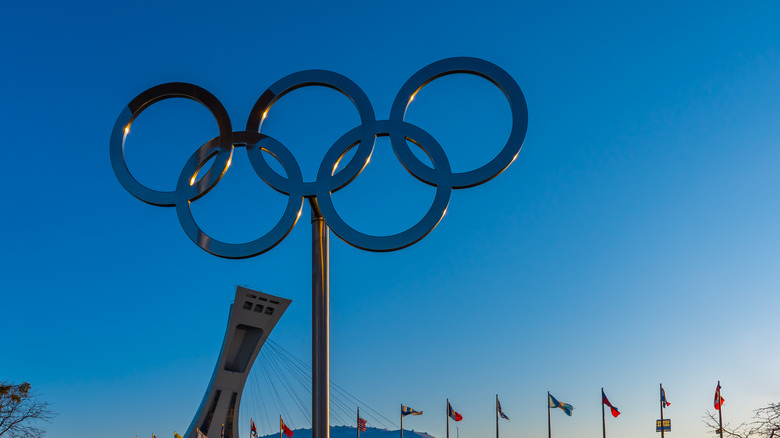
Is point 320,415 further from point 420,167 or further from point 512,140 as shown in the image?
point 512,140

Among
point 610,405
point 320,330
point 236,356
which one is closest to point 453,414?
point 610,405

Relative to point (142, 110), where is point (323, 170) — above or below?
below

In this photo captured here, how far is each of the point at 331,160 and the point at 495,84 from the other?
3.82 meters

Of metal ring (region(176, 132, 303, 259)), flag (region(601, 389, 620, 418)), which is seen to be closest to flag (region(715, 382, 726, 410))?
flag (region(601, 389, 620, 418))

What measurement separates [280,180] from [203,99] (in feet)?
8.71

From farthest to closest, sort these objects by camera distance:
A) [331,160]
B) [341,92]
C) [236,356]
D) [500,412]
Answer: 1. [236,356]
2. [500,412]
3. [341,92]
4. [331,160]

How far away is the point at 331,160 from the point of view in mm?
14969

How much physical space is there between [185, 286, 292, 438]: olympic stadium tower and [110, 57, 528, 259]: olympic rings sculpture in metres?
50.0

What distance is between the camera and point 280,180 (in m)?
15.0

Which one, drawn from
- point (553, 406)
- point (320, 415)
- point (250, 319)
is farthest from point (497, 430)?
point (320, 415)

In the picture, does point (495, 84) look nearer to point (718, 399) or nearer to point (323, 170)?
point (323, 170)

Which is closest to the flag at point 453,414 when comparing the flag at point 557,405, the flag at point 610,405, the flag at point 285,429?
the flag at point 557,405

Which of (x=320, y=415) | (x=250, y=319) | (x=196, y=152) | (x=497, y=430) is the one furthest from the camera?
(x=250, y=319)

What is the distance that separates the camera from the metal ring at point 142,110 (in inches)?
606
